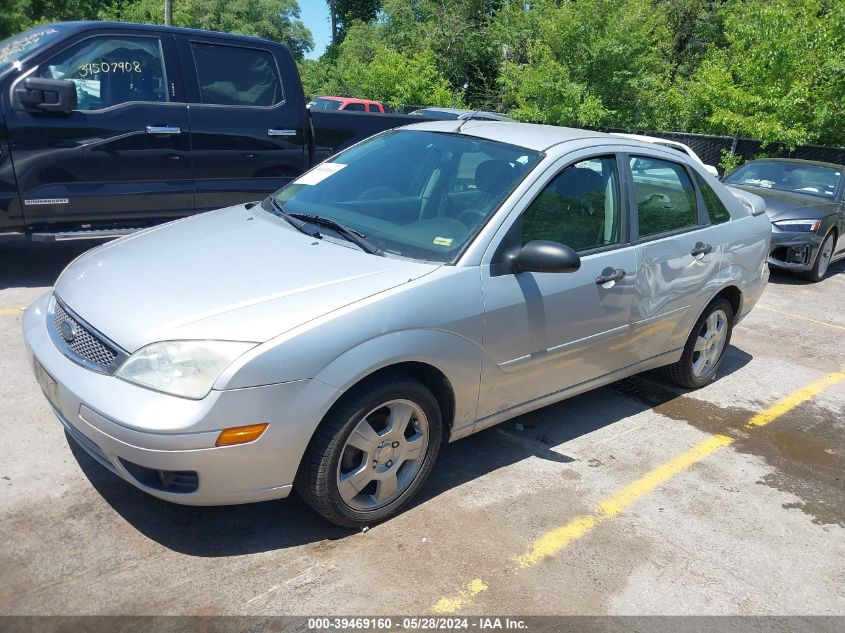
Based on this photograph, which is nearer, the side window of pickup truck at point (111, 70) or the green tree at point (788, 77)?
the side window of pickup truck at point (111, 70)

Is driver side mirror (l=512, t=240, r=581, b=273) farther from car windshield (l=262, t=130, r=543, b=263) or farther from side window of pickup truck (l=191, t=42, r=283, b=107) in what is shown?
side window of pickup truck (l=191, t=42, r=283, b=107)

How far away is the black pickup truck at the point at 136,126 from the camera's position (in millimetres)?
5855

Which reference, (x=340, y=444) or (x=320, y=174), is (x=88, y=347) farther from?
(x=320, y=174)

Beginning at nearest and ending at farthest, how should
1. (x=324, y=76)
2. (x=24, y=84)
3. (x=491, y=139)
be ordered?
(x=491, y=139), (x=24, y=84), (x=324, y=76)

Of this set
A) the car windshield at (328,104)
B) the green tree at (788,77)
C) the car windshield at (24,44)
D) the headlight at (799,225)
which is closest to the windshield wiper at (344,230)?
the car windshield at (24,44)

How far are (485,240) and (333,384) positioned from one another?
111 centimetres

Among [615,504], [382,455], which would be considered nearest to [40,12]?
[382,455]

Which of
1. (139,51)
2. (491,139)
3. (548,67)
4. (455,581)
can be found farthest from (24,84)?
(548,67)

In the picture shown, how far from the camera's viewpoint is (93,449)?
3039 mm

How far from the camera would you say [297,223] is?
397cm

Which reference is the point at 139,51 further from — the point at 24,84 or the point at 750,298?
the point at 750,298

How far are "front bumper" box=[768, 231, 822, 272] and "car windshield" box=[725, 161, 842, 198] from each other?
120 cm

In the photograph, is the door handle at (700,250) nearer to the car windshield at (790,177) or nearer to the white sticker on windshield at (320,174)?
the white sticker on windshield at (320,174)

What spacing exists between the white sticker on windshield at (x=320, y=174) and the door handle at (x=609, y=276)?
162cm
